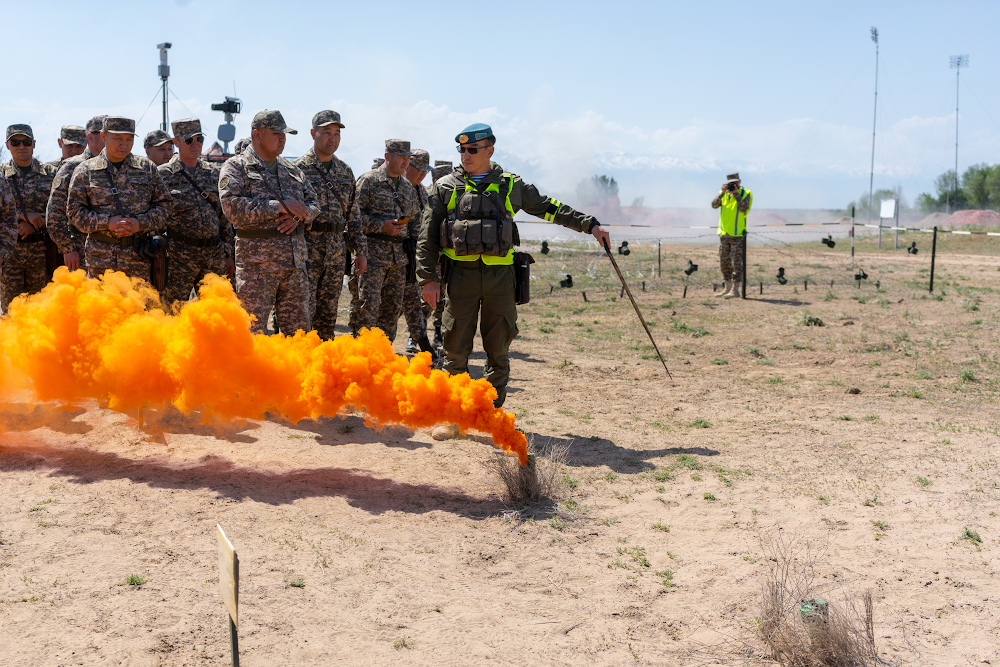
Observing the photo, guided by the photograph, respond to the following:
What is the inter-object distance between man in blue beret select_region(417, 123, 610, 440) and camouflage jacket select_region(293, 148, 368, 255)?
1961 mm

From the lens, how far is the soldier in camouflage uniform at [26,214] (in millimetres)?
8289

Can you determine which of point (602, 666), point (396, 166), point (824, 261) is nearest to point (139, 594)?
point (602, 666)

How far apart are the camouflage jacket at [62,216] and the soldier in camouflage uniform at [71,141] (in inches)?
81.0

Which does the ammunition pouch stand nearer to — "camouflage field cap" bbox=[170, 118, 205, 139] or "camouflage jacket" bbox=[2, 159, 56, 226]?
"camouflage field cap" bbox=[170, 118, 205, 139]

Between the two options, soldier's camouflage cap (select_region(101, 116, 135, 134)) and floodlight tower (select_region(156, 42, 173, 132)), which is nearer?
soldier's camouflage cap (select_region(101, 116, 135, 134))

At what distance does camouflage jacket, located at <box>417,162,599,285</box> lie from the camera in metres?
6.05

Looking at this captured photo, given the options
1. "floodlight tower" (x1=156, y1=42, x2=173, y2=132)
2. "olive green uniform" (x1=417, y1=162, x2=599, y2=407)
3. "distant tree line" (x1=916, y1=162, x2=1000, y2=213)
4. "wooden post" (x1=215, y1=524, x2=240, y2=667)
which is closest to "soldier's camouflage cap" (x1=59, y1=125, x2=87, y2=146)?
"olive green uniform" (x1=417, y1=162, x2=599, y2=407)

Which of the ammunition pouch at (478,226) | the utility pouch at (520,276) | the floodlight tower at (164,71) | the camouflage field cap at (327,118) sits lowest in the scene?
the utility pouch at (520,276)

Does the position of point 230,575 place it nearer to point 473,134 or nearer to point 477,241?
point 477,241

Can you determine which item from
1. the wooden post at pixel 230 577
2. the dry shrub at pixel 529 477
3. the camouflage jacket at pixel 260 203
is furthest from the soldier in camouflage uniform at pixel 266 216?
the wooden post at pixel 230 577

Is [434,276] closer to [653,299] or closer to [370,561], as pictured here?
[370,561]

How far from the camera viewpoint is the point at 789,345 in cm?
1105

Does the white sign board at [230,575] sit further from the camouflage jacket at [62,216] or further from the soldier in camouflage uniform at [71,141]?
the soldier in camouflage uniform at [71,141]

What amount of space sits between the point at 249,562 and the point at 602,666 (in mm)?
1865
